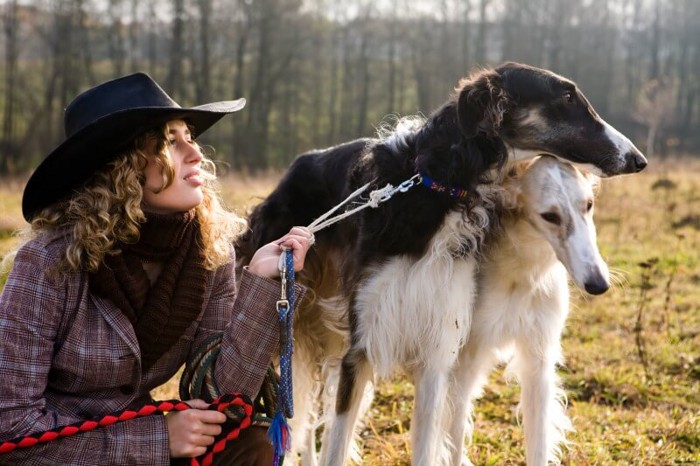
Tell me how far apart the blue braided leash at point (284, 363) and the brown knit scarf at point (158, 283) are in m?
0.31

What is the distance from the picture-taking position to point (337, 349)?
418 centimetres

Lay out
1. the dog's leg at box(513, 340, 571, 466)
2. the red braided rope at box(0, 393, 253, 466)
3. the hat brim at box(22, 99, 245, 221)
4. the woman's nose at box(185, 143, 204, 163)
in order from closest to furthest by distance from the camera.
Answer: the red braided rope at box(0, 393, 253, 466), the hat brim at box(22, 99, 245, 221), the woman's nose at box(185, 143, 204, 163), the dog's leg at box(513, 340, 571, 466)

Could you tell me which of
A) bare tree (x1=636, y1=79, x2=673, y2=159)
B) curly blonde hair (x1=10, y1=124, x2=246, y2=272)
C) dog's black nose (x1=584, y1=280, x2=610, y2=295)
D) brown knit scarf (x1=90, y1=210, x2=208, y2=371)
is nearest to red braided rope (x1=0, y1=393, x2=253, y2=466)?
brown knit scarf (x1=90, y1=210, x2=208, y2=371)

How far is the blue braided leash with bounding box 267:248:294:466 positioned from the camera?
8.19 feet

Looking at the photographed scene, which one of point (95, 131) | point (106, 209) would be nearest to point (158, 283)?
point (106, 209)

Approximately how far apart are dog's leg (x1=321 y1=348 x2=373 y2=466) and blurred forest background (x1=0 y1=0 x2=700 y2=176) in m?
28.4

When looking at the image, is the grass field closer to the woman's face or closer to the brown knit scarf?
the brown knit scarf

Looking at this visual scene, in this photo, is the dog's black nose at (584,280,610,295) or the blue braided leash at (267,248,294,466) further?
the dog's black nose at (584,280,610,295)

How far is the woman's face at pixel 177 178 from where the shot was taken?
254 cm

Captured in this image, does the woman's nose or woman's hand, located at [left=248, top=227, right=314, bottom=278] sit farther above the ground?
the woman's nose

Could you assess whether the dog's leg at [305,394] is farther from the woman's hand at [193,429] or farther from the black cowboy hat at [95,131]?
the black cowboy hat at [95,131]

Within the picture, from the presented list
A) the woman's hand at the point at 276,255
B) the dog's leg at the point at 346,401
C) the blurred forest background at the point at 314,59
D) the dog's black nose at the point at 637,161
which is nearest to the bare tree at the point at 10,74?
the blurred forest background at the point at 314,59

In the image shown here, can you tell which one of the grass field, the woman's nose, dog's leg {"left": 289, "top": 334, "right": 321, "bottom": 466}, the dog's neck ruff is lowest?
the grass field

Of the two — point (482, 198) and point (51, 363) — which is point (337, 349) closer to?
point (482, 198)
